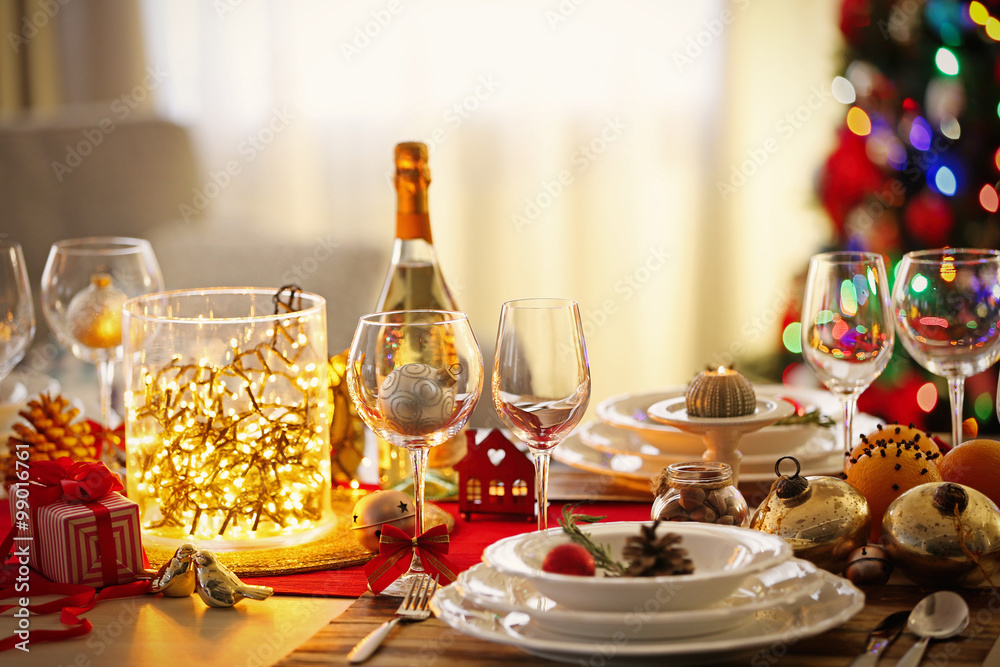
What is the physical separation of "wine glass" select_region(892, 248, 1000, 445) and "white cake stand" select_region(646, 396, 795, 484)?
144 millimetres

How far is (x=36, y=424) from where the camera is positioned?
1058mm

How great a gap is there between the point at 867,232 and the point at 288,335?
2.17 metres

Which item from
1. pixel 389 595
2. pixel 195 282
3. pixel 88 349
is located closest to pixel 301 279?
pixel 195 282

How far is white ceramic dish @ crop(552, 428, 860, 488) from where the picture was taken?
3.28 ft

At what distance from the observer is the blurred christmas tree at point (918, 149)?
2.47 metres

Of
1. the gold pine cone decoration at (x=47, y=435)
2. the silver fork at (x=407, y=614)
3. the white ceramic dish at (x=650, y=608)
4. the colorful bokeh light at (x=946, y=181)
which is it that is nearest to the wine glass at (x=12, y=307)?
the gold pine cone decoration at (x=47, y=435)

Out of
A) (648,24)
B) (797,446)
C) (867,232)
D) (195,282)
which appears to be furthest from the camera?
(195,282)

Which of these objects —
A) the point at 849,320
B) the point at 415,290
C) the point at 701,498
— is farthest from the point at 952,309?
the point at 415,290

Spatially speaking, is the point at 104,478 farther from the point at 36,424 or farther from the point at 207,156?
the point at 207,156

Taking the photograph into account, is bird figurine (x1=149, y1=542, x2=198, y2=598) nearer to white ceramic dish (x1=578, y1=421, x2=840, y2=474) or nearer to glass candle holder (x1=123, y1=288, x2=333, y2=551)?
glass candle holder (x1=123, y1=288, x2=333, y2=551)

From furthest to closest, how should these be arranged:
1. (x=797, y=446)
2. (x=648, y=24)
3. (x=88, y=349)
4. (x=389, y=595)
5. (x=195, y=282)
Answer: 1. (x=195, y=282)
2. (x=648, y=24)
3. (x=88, y=349)
4. (x=797, y=446)
5. (x=389, y=595)

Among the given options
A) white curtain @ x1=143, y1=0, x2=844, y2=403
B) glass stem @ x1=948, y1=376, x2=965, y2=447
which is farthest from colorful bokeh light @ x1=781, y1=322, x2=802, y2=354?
glass stem @ x1=948, y1=376, x2=965, y2=447

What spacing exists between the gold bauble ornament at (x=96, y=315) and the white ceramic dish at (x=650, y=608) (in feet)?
2.21

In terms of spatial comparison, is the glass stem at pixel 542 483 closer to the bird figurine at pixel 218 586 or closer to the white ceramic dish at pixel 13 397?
the bird figurine at pixel 218 586
